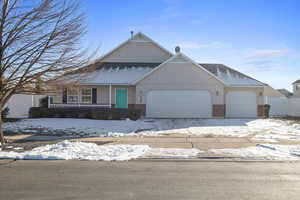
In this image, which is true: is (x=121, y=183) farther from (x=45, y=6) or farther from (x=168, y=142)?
(x=45, y=6)

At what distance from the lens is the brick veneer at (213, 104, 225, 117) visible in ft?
66.4

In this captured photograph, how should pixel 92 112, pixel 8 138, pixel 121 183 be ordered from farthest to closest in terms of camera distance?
1. pixel 92 112
2. pixel 8 138
3. pixel 121 183

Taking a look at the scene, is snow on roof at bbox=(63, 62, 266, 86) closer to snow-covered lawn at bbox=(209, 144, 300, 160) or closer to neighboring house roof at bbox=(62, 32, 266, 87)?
neighboring house roof at bbox=(62, 32, 266, 87)

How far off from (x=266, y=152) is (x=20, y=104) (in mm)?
21723

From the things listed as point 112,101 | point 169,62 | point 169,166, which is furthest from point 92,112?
point 169,166

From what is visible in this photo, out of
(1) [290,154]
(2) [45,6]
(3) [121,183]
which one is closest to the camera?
(3) [121,183]

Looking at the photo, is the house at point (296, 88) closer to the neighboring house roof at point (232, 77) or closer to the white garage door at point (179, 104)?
the neighboring house roof at point (232, 77)

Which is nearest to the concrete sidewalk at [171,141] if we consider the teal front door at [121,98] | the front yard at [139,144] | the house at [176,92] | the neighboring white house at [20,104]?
the front yard at [139,144]

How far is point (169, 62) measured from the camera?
20.2 meters

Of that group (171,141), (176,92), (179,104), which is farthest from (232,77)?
(171,141)

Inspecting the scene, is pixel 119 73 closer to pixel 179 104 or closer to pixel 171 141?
pixel 179 104

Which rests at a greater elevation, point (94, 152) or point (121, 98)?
Result: point (121, 98)

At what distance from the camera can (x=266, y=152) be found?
28.6ft

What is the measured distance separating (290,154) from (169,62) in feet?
43.0
